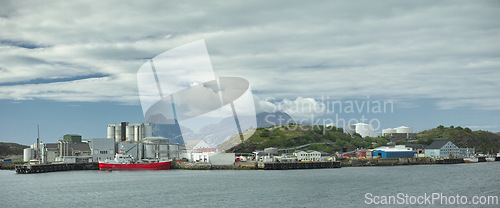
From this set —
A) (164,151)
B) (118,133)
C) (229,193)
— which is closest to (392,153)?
(164,151)

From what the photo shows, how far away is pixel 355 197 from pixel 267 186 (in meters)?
13.5

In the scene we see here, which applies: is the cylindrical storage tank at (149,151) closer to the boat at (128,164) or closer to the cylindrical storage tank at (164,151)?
the cylindrical storage tank at (164,151)

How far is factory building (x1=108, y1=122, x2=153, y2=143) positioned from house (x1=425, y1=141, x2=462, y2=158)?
87879mm

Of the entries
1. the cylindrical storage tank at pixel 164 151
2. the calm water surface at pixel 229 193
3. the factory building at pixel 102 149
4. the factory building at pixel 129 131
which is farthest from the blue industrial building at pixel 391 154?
the factory building at pixel 102 149

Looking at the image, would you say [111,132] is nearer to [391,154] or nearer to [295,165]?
[295,165]

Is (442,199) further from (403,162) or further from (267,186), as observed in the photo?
(403,162)

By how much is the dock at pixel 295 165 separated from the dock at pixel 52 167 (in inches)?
1609

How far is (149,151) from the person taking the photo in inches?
4552

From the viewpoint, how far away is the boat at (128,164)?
99.8m

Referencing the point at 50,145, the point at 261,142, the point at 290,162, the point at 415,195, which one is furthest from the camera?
the point at 261,142

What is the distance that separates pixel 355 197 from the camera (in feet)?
142

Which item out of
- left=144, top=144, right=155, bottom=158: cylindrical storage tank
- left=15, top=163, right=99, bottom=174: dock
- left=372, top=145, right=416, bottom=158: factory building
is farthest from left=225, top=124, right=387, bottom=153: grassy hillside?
left=15, top=163, right=99, bottom=174: dock

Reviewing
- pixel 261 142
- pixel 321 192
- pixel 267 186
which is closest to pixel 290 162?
pixel 267 186

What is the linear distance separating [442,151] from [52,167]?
11259cm
